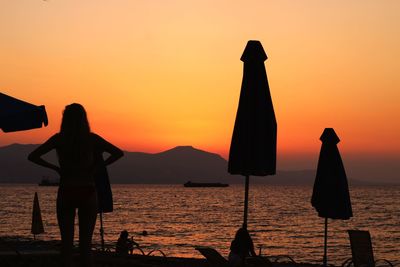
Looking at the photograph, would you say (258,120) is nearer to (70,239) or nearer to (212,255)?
(70,239)

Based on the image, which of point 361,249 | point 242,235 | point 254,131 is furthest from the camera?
point 361,249

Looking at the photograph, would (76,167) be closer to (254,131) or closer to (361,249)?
(254,131)

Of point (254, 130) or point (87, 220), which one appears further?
point (254, 130)

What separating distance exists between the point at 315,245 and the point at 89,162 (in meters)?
43.0

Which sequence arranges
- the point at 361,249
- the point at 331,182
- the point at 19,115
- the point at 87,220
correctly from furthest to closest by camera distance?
the point at 361,249 < the point at 331,182 < the point at 19,115 < the point at 87,220

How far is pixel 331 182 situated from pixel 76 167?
822cm

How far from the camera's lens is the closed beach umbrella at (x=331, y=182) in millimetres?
13023

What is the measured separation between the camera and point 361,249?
14.5 metres

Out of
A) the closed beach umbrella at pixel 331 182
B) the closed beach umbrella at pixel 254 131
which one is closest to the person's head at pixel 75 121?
the closed beach umbrella at pixel 254 131

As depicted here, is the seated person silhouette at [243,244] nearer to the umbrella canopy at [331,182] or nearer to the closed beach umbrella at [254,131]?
the closed beach umbrella at [254,131]

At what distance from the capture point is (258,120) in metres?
8.48

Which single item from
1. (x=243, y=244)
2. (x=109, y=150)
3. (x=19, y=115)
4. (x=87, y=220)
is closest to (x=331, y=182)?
(x=243, y=244)

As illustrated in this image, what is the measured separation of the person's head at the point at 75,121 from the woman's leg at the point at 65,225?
0.55 meters

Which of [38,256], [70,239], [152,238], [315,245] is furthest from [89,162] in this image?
[152,238]
